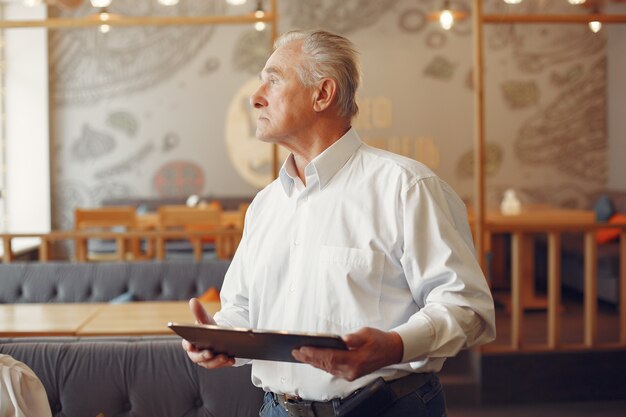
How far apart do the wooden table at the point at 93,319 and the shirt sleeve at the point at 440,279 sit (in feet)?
7.14

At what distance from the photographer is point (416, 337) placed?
152 cm

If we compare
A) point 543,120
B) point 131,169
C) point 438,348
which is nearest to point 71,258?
point 131,169

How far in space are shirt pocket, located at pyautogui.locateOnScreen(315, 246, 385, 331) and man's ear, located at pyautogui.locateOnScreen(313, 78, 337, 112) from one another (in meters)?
0.36

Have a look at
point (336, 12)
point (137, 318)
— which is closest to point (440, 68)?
point (336, 12)

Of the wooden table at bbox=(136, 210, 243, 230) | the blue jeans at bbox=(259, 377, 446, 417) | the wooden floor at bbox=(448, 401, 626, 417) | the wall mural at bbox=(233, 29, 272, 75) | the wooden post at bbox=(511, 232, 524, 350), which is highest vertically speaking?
the wall mural at bbox=(233, 29, 272, 75)

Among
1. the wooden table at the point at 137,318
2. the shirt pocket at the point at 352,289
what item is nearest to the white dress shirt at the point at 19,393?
the shirt pocket at the point at 352,289

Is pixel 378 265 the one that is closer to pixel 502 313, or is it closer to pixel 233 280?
pixel 233 280

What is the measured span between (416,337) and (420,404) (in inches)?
10.3

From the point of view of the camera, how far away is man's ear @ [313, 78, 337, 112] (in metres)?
1.82

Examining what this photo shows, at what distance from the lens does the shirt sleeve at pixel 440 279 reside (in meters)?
1.54

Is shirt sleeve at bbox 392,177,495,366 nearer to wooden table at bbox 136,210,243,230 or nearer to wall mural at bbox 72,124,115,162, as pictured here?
wooden table at bbox 136,210,243,230

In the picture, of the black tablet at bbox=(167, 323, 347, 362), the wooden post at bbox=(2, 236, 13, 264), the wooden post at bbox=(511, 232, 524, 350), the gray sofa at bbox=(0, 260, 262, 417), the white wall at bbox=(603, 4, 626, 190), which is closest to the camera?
the black tablet at bbox=(167, 323, 347, 362)

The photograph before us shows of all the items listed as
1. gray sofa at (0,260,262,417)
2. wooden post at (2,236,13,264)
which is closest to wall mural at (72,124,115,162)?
wooden post at (2,236,13,264)

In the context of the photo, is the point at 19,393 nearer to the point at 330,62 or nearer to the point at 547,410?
the point at 330,62
